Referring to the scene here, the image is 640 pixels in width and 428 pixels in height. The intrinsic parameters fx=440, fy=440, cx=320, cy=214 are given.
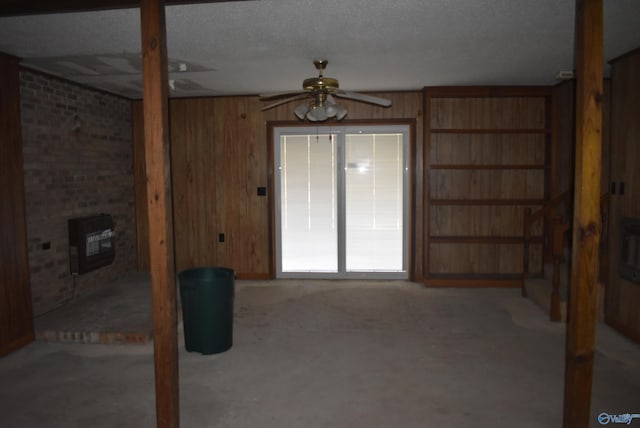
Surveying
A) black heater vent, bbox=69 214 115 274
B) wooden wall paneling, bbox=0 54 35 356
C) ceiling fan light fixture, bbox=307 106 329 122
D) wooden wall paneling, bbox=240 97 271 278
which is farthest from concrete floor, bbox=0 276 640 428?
ceiling fan light fixture, bbox=307 106 329 122

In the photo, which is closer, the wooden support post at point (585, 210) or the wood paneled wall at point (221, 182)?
the wooden support post at point (585, 210)

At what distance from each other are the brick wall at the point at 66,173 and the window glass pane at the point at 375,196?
3.17 meters

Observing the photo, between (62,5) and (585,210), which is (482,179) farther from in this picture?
(62,5)

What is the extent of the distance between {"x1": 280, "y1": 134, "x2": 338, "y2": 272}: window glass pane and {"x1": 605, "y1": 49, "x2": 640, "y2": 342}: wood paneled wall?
3.25 metres

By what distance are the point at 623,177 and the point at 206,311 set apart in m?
4.03

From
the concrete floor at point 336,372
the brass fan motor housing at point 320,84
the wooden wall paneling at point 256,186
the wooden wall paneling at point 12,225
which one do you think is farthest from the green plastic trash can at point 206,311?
the wooden wall paneling at point 256,186

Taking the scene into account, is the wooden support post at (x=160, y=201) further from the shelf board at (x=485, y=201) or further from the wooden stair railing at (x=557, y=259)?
the shelf board at (x=485, y=201)

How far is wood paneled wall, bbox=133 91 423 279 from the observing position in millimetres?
6215

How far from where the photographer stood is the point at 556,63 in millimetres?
4559

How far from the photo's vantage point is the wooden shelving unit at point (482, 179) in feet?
19.0

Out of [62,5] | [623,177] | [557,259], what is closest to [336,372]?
[557,259]

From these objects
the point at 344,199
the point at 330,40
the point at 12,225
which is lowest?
the point at 12,225

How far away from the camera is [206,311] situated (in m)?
3.74

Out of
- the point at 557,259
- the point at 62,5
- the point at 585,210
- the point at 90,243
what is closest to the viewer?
the point at 585,210
